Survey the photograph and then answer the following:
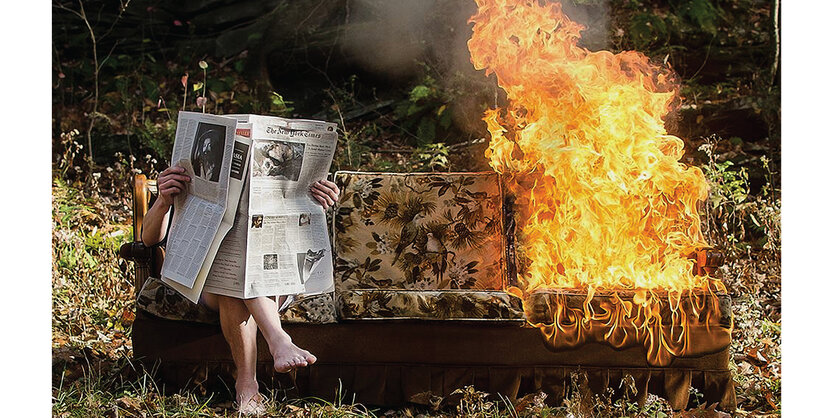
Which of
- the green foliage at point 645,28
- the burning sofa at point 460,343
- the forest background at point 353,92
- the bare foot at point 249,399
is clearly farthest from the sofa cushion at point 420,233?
the green foliage at point 645,28

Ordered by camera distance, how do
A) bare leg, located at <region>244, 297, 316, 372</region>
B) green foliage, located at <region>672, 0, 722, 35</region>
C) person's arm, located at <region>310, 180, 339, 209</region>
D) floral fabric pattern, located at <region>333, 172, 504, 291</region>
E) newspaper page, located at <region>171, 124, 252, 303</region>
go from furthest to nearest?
green foliage, located at <region>672, 0, 722, 35</region> < floral fabric pattern, located at <region>333, 172, 504, 291</region> < person's arm, located at <region>310, 180, 339, 209</region> < bare leg, located at <region>244, 297, 316, 372</region> < newspaper page, located at <region>171, 124, 252, 303</region>

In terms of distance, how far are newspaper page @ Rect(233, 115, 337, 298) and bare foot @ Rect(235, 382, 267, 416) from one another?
1.24 ft

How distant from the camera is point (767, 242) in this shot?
15.4 feet

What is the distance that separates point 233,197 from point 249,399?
29.6 inches

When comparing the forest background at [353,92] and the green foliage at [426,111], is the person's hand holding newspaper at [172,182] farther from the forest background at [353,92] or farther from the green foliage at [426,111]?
the green foliage at [426,111]

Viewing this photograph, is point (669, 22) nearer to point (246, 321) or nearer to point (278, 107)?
point (278, 107)

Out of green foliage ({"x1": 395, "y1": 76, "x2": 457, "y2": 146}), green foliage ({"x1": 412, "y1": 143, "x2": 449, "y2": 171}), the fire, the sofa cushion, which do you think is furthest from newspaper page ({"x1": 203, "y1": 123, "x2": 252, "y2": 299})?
green foliage ({"x1": 395, "y1": 76, "x2": 457, "y2": 146})

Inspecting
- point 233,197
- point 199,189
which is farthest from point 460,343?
point 199,189

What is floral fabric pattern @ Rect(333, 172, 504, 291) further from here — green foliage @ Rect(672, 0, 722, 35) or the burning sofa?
green foliage @ Rect(672, 0, 722, 35)

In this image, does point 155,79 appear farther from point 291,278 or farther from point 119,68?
point 291,278

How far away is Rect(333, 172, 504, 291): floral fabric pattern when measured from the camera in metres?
3.49

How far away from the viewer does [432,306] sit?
2953 millimetres

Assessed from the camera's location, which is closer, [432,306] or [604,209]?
[432,306]
